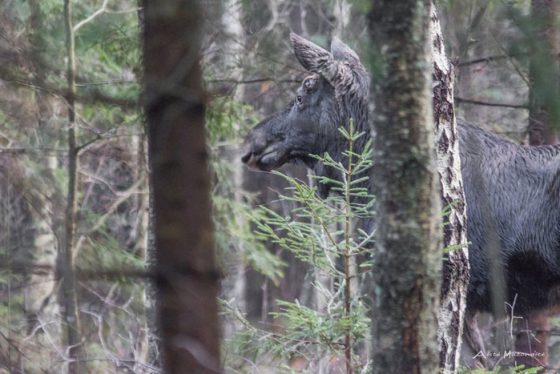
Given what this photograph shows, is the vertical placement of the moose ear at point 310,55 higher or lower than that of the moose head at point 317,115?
higher

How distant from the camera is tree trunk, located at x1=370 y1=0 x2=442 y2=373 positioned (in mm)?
3305

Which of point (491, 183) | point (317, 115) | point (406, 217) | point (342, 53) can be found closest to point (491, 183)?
point (491, 183)

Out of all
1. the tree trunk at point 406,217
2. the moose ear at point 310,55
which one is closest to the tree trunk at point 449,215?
the tree trunk at point 406,217

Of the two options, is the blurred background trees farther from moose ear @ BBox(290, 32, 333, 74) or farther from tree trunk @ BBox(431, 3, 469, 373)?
tree trunk @ BBox(431, 3, 469, 373)

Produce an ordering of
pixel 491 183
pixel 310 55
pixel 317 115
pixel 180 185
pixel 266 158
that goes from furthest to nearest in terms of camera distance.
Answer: pixel 266 158, pixel 317 115, pixel 310 55, pixel 491 183, pixel 180 185

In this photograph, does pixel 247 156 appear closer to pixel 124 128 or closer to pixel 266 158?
pixel 266 158

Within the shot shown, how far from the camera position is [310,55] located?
7527 millimetres

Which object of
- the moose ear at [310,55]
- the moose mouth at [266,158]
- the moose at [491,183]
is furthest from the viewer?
the moose mouth at [266,158]

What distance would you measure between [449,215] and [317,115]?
312 centimetres

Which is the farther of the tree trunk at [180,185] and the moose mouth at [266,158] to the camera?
the moose mouth at [266,158]

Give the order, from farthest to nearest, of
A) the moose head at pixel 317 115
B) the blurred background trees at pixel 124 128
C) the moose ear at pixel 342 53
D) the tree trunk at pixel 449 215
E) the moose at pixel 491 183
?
the moose ear at pixel 342 53, the moose head at pixel 317 115, the moose at pixel 491 183, the tree trunk at pixel 449 215, the blurred background trees at pixel 124 128

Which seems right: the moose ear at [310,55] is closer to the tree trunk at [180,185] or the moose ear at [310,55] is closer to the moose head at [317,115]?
the moose head at [317,115]

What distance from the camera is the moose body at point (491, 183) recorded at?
22.9 feet

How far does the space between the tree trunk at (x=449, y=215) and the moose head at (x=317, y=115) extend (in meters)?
2.60
